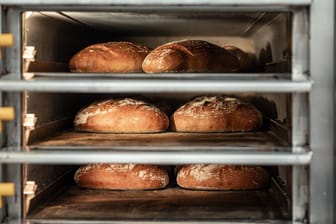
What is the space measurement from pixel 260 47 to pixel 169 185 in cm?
66

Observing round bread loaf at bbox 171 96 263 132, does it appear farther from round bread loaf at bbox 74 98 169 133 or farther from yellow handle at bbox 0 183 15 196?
yellow handle at bbox 0 183 15 196

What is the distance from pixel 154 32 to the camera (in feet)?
6.11

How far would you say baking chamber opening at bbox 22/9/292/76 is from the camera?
125cm

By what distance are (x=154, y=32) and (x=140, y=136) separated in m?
0.53

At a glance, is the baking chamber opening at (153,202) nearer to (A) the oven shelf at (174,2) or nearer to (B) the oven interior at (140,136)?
(B) the oven interior at (140,136)

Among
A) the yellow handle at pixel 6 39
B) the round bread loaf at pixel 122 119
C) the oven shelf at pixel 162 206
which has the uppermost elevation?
the yellow handle at pixel 6 39

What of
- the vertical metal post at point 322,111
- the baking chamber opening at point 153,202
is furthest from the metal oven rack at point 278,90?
the baking chamber opening at point 153,202

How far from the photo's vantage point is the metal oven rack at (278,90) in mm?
1018

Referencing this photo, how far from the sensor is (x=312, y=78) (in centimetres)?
103

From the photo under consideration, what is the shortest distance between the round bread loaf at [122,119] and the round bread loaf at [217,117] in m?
0.07

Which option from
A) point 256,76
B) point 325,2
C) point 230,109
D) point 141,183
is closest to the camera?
point 325,2

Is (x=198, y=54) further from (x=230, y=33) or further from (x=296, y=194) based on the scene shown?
(x=296, y=194)

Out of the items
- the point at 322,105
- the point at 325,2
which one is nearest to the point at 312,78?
the point at 322,105

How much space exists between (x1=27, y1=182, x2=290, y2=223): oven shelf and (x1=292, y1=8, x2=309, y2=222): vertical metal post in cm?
8
